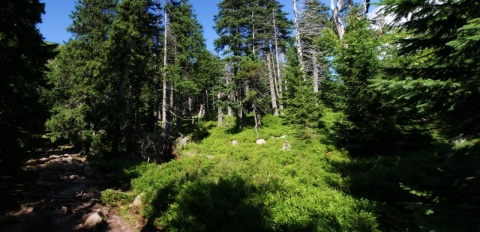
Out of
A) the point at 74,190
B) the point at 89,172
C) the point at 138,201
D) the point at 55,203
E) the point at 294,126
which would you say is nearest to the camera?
the point at 55,203

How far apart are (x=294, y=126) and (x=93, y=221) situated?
49.1ft

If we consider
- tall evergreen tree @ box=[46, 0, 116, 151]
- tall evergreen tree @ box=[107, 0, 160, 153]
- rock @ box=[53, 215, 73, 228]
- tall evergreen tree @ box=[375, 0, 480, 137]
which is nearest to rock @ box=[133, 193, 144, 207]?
rock @ box=[53, 215, 73, 228]

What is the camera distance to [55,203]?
34.3 feet

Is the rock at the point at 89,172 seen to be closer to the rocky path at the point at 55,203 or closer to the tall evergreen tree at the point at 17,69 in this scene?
the rocky path at the point at 55,203

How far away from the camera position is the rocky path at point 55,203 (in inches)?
341

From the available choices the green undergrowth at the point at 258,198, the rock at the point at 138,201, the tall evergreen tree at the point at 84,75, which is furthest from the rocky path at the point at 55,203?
the tall evergreen tree at the point at 84,75

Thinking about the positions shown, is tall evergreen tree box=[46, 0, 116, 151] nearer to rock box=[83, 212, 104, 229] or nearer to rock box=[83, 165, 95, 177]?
rock box=[83, 165, 95, 177]

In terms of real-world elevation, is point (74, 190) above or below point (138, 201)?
above

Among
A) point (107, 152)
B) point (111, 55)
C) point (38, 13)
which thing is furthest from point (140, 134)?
point (38, 13)

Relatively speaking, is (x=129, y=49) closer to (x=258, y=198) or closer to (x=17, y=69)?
(x=17, y=69)

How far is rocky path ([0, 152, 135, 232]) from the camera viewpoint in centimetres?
866

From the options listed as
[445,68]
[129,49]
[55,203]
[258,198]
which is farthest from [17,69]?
[445,68]

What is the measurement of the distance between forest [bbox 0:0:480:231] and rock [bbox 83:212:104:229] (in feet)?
3.81

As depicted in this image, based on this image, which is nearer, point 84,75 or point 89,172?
point 89,172
